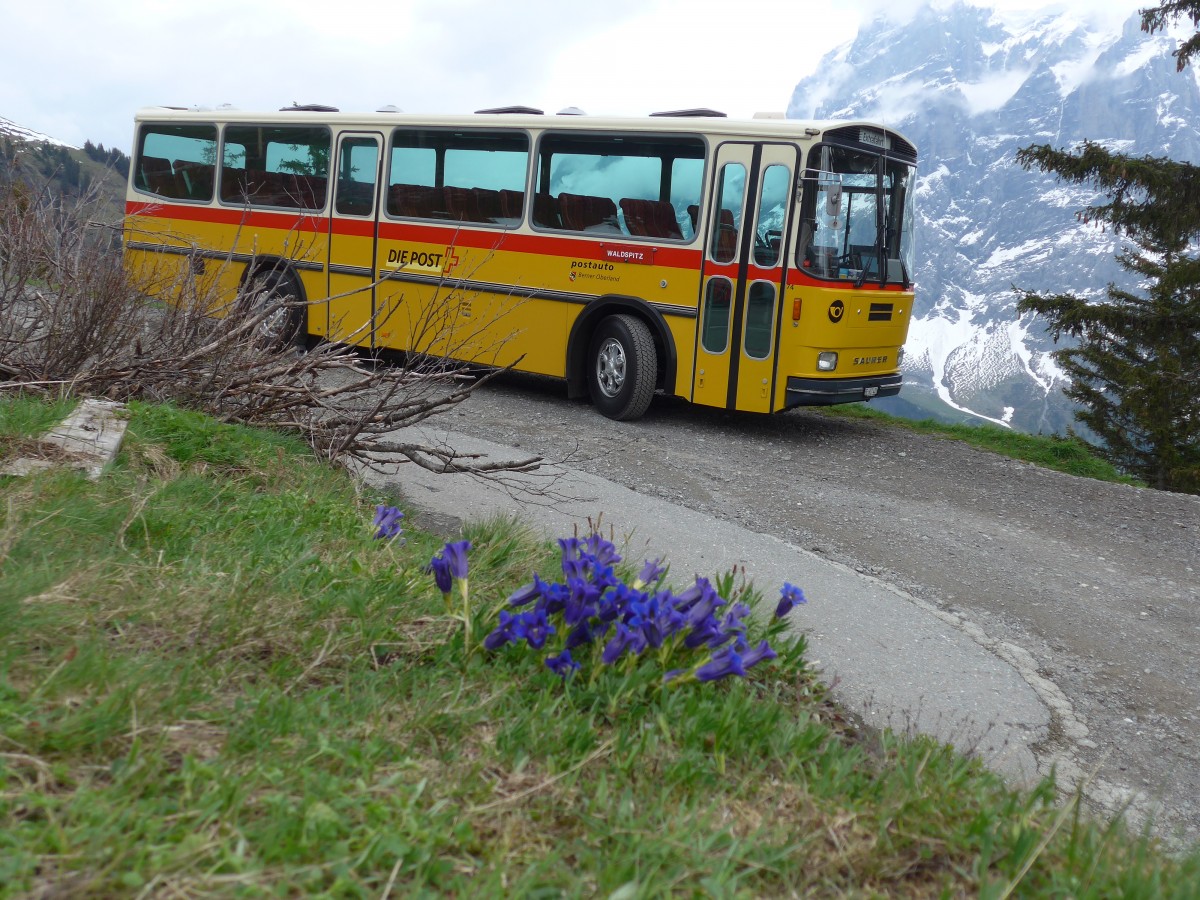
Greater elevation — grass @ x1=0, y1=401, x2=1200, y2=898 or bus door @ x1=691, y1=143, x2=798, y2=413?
bus door @ x1=691, y1=143, x2=798, y2=413

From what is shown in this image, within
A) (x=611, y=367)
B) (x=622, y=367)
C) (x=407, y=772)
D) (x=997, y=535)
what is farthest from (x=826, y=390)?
(x=407, y=772)

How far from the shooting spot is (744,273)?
10805 mm

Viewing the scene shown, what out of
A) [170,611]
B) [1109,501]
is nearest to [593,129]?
[1109,501]

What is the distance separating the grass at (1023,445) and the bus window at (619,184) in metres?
3.77

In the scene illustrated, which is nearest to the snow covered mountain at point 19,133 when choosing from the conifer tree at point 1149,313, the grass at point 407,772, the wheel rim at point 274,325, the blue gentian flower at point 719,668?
the wheel rim at point 274,325

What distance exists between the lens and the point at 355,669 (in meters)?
3.09

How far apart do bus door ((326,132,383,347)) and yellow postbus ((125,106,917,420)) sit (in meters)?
0.02

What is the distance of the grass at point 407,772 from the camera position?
6.95ft

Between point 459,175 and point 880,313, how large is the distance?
5017 mm

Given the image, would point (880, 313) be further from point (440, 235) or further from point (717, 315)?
point (440, 235)

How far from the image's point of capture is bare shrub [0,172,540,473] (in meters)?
6.30

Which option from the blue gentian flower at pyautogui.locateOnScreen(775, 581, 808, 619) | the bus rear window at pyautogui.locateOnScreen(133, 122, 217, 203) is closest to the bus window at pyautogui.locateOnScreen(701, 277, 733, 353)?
the blue gentian flower at pyautogui.locateOnScreen(775, 581, 808, 619)

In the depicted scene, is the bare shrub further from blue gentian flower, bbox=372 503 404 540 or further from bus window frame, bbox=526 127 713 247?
bus window frame, bbox=526 127 713 247

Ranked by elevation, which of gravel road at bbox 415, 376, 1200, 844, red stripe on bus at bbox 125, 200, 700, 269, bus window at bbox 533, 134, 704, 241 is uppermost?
bus window at bbox 533, 134, 704, 241
